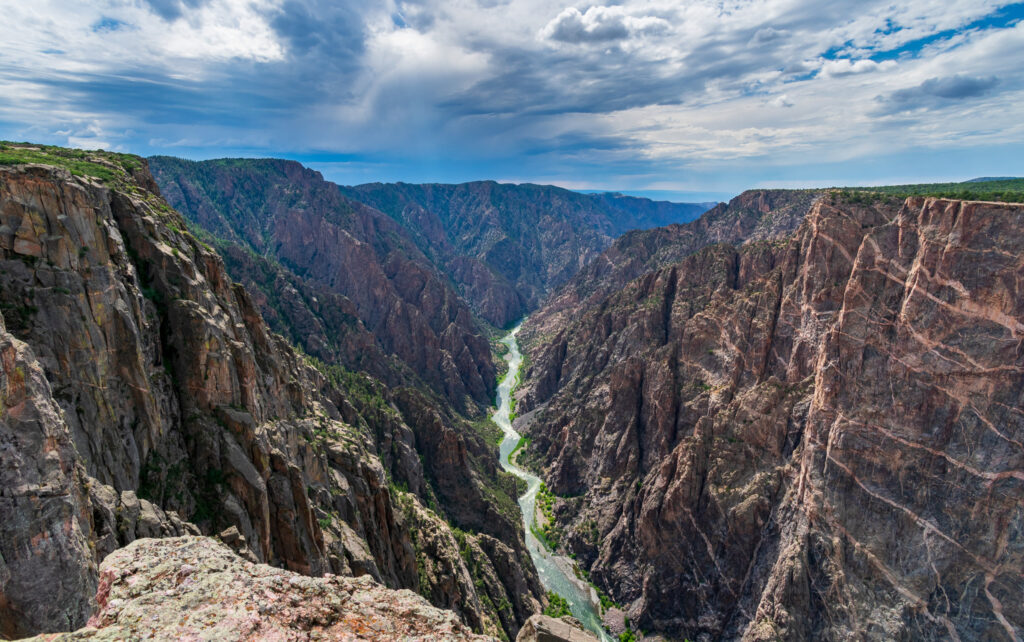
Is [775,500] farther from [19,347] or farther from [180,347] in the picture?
[19,347]

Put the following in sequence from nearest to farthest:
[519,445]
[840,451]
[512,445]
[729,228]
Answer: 1. [840,451]
2. [519,445]
3. [512,445]
4. [729,228]

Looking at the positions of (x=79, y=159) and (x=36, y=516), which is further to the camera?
(x=79, y=159)

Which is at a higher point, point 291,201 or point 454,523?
point 291,201

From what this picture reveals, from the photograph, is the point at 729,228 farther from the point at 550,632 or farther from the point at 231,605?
the point at 231,605

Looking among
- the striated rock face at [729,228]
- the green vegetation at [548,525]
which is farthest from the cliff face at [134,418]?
the striated rock face at [729,228]

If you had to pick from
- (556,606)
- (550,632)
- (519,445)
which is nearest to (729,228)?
(519,445)

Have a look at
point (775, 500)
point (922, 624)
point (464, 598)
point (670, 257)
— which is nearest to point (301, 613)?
point (464, 598)

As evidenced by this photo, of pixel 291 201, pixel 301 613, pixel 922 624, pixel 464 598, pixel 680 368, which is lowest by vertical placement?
pixel 922 624
